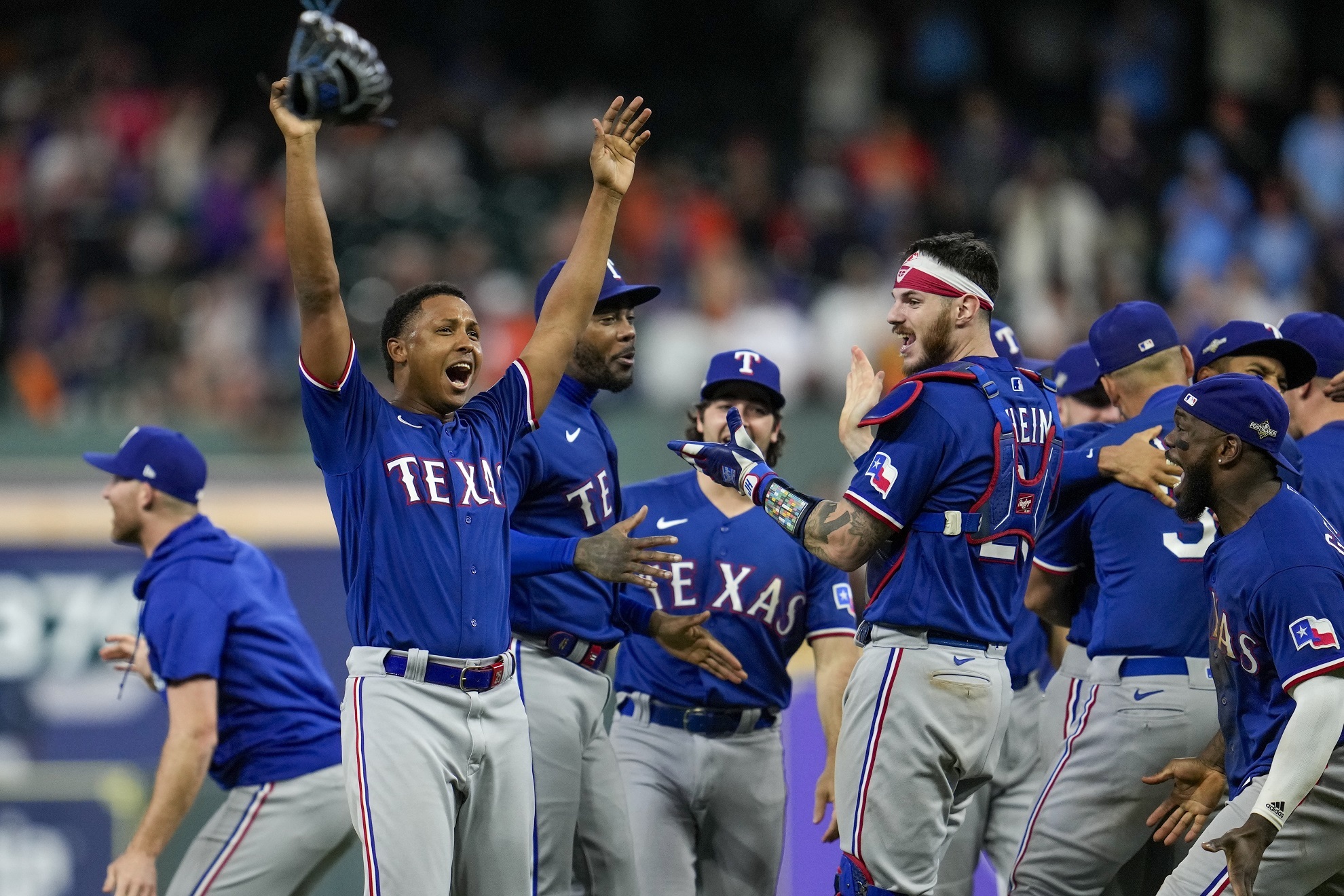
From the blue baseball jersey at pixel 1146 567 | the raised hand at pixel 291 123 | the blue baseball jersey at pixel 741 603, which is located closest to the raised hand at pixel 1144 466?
the blue baseball jersey at pixel 1146 567

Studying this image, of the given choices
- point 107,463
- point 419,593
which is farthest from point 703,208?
point 419,593

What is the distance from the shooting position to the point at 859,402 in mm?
5527

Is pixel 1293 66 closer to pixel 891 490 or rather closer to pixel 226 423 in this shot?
pixel 226 423

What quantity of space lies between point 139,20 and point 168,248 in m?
5.20

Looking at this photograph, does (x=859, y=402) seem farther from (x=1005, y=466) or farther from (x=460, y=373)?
(x=460, y=373)

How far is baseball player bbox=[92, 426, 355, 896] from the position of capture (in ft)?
20.0

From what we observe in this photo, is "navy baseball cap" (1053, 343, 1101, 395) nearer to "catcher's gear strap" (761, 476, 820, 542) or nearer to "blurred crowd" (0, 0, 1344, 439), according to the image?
"catcher's gear strap" (761, 476, 820, 542)

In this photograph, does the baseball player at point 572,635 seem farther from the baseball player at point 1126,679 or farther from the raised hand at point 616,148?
the baseball player at point 1126,679

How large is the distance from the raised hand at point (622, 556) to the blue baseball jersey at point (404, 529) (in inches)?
19.5

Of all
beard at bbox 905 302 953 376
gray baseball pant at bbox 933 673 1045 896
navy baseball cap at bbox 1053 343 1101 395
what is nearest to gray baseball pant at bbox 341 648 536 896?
beard at bbox 905 302 953 376

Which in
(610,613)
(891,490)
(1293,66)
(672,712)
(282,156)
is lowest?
(672,712)

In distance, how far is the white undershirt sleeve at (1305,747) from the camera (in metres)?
4.62

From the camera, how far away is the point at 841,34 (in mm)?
17250

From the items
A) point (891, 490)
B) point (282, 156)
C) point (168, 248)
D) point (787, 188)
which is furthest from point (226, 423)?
point (891, 490)
